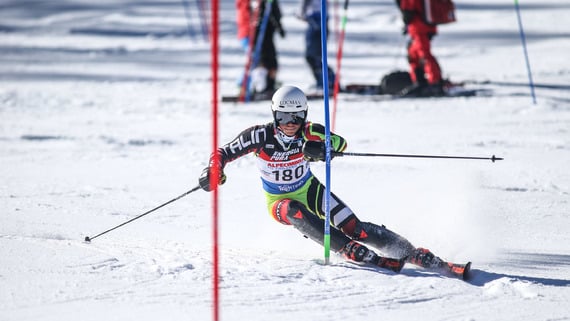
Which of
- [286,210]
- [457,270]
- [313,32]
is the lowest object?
[457,270]

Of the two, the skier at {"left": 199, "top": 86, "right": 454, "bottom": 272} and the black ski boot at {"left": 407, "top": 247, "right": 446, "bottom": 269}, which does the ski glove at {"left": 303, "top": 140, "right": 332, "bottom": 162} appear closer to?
the skier at {"left": 199, "top": 86, "right": 454, "bottom": 272}

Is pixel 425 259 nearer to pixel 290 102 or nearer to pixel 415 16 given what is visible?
pixel 290 102

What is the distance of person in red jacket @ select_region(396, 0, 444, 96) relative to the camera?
1033cm

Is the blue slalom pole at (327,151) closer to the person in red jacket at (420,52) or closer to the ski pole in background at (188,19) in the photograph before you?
the person in red jacket at (420,52)

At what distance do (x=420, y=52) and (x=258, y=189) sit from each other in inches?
167

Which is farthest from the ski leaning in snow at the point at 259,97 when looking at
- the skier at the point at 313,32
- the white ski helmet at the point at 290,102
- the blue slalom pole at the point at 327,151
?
the blue slalom pole at the point at 327,151

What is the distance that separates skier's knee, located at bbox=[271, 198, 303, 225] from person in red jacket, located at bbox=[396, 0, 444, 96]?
5775 millimetres

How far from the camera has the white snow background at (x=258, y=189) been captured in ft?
14.2

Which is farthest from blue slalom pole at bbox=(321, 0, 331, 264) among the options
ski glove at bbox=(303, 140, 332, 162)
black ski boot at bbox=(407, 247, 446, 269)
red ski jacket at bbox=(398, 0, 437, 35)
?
red ski jacket at bbox=(398, 0, 437, 35)

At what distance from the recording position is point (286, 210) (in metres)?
5.09

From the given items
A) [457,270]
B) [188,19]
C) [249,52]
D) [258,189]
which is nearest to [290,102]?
[457,270]

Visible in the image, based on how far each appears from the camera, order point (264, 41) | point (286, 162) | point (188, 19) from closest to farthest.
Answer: point (286, 162) → point (264, 41) → point (188, 19)

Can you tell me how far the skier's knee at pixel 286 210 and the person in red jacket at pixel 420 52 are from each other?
5.78 meters

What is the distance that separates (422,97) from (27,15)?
12441 millimetres
